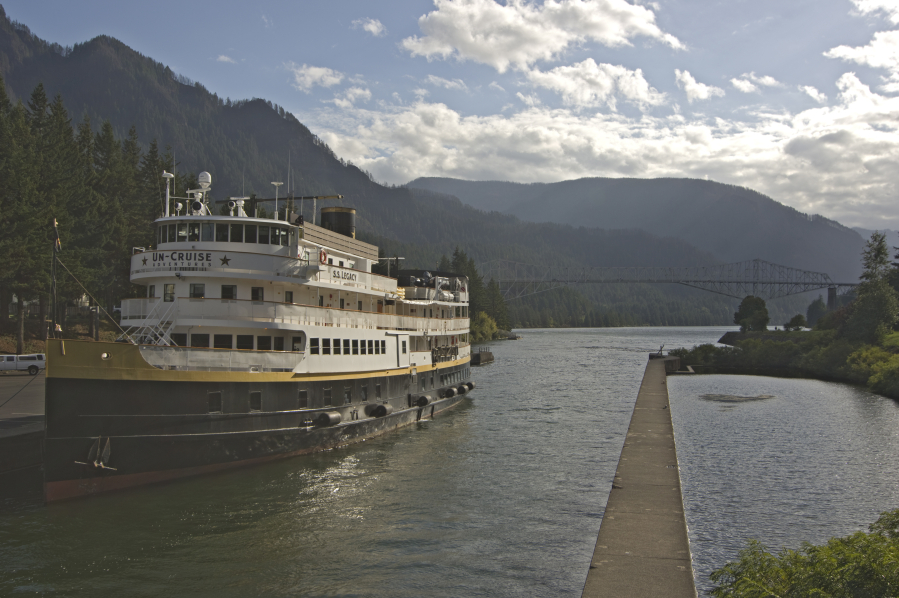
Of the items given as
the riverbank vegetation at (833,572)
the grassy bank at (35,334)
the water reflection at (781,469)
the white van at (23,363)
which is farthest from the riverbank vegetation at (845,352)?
the grassy bank at (35,334)

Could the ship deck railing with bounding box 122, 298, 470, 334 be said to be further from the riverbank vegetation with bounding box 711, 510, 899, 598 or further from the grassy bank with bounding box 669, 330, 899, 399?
the grassy bank with bounding box 669, 330, 899, 399

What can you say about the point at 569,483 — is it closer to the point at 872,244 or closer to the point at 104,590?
the point at 104,590

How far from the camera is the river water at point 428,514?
1565 centimetres

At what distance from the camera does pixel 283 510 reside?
20.3 m

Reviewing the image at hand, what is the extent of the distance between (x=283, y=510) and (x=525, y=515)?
7913mm

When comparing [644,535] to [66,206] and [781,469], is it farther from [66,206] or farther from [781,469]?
[66,206]

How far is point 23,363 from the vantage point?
136 feet

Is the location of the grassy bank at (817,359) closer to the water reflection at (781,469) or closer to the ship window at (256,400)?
the water reflection at (781,469)

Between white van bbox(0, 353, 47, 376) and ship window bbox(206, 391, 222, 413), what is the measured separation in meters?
26.6

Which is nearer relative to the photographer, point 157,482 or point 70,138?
point 157,482

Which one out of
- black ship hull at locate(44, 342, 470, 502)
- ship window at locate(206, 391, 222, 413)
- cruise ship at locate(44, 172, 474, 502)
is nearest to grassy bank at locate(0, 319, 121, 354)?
cruise ship at locate(44, 172, 474, 502)

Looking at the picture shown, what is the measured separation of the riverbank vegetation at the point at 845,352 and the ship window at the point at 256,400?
161ft

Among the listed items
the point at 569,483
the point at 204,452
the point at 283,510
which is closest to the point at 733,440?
the point at 569,483

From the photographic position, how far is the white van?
4119 cm
